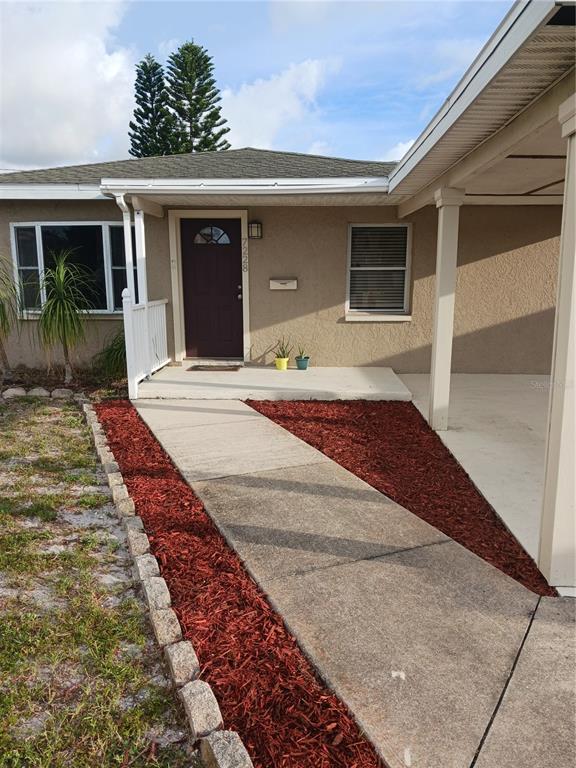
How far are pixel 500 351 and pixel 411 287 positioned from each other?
1.66 meters

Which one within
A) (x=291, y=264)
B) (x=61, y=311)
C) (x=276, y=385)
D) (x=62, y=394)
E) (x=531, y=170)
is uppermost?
(x=531, y=170)

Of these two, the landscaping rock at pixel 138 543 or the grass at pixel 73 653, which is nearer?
the grass at pixel 73 653

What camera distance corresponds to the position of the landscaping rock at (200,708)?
1897mm

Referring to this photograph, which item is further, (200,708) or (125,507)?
(125,507)

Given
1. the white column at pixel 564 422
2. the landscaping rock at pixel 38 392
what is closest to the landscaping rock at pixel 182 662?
the white column at pixel 564 422

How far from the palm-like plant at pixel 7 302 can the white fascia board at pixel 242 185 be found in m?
2.38

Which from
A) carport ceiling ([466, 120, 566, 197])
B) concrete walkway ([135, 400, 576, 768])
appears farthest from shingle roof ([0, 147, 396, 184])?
concrete walkway ([135, 400, 576, 768])

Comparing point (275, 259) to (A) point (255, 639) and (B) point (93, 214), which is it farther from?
(A) point (255, 639)

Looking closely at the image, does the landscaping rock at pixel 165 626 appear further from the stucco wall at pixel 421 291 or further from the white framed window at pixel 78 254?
the white framed window at pixel 78 254

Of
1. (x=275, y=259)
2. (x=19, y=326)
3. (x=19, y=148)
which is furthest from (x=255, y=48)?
(x=19, y=148)

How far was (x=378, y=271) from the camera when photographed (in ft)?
26.9

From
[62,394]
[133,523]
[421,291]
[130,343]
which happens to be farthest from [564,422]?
[62,394]

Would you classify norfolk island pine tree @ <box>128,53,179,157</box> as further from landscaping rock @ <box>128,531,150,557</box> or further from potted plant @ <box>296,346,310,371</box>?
landscaping rock @ <box>128,531,150,557</box>

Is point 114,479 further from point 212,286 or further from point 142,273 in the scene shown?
point 212,286
